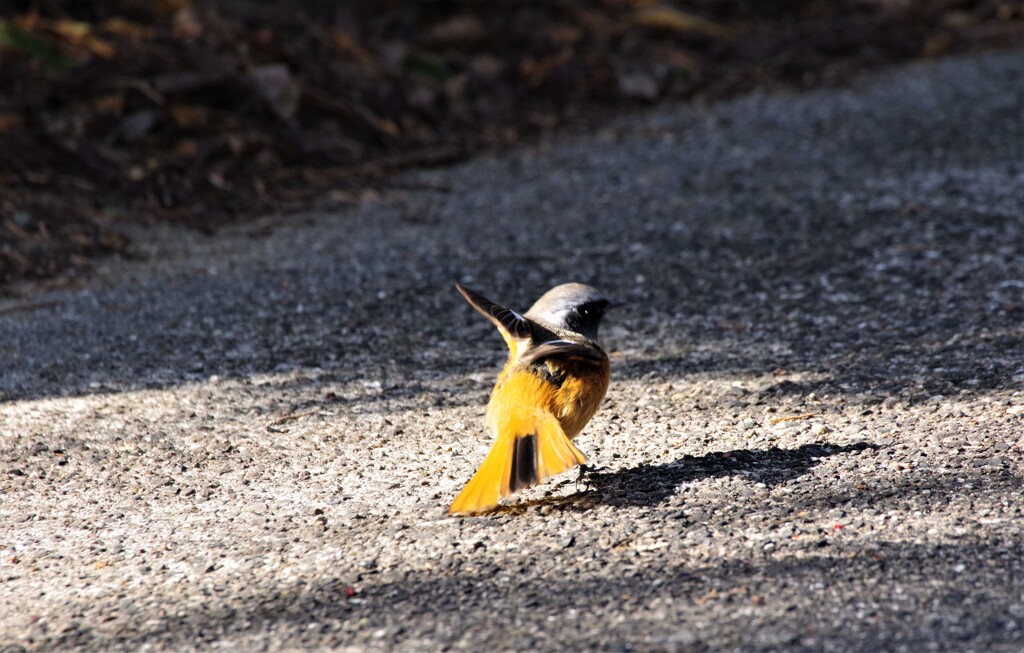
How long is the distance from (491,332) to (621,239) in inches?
64.3

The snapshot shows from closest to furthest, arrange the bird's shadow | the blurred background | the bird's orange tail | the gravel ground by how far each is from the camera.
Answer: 1. the gravel ground
2. the bird's orange tail
3. the bird's shadow
4. the blurred background

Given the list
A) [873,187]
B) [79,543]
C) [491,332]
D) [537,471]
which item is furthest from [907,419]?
[873,187]

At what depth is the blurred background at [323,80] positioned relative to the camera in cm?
762

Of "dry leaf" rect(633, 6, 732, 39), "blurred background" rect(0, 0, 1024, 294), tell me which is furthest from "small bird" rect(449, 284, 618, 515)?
"dry leaf" rect(633, 6, 732, 39)

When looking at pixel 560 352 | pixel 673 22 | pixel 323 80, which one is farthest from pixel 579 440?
pixel 673 22

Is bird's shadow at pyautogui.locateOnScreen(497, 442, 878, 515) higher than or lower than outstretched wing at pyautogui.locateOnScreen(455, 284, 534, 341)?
lower

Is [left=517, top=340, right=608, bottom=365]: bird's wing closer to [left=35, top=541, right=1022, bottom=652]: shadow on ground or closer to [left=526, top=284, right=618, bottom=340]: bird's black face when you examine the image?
[left=526, top=284, right=618, bottom=340]: bird's black face

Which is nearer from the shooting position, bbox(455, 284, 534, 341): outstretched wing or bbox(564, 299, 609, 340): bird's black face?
bbox(455, 284, 534, 341): outstretched wing

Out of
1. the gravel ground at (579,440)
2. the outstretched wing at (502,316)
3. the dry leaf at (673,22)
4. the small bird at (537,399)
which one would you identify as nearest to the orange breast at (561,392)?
the small bird at (537,399)

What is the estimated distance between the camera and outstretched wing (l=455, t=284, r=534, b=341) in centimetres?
364

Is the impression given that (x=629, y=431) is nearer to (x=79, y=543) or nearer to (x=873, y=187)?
(x=79, y=543)

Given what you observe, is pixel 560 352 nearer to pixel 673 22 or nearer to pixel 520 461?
pixel 520 461

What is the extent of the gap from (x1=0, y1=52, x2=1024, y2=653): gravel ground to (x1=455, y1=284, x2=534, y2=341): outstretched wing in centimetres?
54

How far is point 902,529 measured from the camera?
3.20 m
